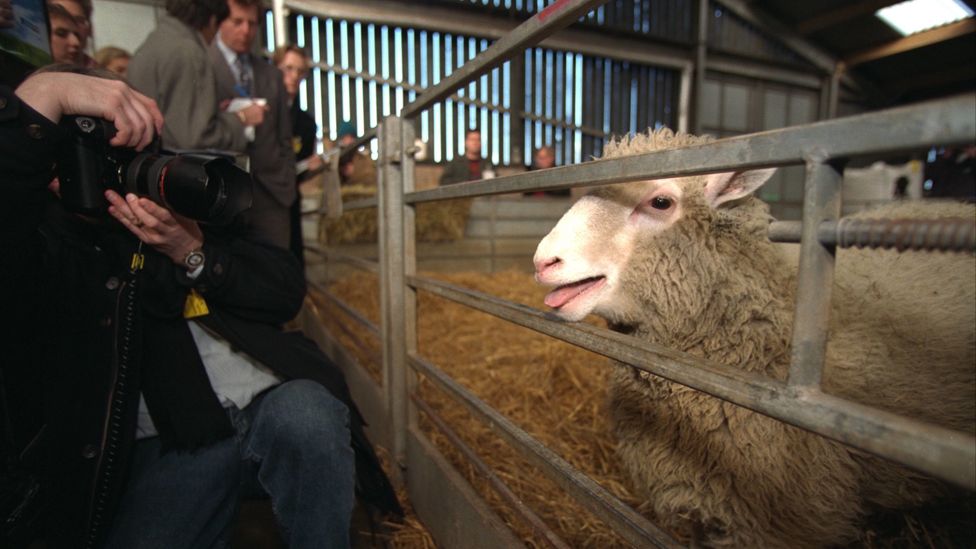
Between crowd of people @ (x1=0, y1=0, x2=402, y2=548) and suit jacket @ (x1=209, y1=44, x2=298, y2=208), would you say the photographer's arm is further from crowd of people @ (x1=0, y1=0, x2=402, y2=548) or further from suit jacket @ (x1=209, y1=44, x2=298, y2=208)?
suit jacket @ (x1=209, y1=44, x2=298, y2=208)

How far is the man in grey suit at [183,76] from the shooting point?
185cm

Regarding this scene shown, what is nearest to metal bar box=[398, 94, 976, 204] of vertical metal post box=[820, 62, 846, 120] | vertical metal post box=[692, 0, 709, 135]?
vertical metal post box=[692, 0, 709, 135]

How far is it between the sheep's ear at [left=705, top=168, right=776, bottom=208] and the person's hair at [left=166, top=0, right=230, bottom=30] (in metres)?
1.99

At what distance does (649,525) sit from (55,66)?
1.29 meters

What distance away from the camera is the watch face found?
112 cm

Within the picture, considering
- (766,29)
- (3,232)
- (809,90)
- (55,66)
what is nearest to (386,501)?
(3,232)

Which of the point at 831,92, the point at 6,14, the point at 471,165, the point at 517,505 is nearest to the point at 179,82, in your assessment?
the point at 6,14

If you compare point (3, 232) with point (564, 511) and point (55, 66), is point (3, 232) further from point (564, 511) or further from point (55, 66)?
point (564, 511)

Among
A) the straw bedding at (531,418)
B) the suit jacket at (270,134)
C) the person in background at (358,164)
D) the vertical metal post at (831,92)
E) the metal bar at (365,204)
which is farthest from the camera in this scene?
the vertical metal post at (831,92)

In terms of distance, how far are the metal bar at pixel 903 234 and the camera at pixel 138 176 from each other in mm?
976

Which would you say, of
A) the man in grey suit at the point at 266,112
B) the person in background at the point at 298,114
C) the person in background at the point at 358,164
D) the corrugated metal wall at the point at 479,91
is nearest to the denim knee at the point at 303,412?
the man in grey suit at the point at 266,112

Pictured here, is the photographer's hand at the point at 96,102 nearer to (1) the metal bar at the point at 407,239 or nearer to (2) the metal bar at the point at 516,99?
(1) the metal bar at the point at 407,239

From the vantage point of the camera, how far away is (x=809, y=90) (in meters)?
10.9

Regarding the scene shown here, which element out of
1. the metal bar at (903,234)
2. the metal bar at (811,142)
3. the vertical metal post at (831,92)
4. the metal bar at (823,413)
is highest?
the vertical metal post at (831,92)
